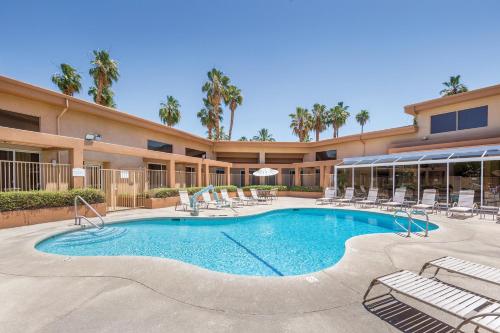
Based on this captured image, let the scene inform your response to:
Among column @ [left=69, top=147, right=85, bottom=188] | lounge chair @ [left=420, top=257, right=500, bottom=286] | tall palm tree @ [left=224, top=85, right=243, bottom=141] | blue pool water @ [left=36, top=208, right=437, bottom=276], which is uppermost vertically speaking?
tall palm tree @ [left=224, top=85, right=243, bottom=141]

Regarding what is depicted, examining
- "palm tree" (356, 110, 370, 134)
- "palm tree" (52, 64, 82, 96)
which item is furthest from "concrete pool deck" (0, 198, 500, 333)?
"palm tree" (356, 110, 370, 134)

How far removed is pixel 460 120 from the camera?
16109 millimetres

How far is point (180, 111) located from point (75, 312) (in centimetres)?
2939

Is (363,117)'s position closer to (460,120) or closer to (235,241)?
(460,120)

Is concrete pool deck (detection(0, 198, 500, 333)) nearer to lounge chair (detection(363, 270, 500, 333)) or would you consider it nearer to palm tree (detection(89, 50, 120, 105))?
lounge chair (detection(363, 270, 500, 333))

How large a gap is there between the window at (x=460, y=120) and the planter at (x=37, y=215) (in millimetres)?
21684

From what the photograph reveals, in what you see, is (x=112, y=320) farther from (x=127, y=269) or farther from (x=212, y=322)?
(x=127, y=269)

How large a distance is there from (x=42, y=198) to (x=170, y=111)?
21820 mm

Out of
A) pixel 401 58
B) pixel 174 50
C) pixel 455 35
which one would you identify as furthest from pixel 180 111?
pixel 455 35

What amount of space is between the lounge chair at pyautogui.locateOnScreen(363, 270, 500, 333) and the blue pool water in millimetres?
2658

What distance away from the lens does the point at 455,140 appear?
16062 mm

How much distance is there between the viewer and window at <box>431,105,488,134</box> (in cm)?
1526

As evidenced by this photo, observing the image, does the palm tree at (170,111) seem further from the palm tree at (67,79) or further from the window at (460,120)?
the window at (460,120)

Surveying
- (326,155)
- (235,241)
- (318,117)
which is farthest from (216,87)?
(235,241)
